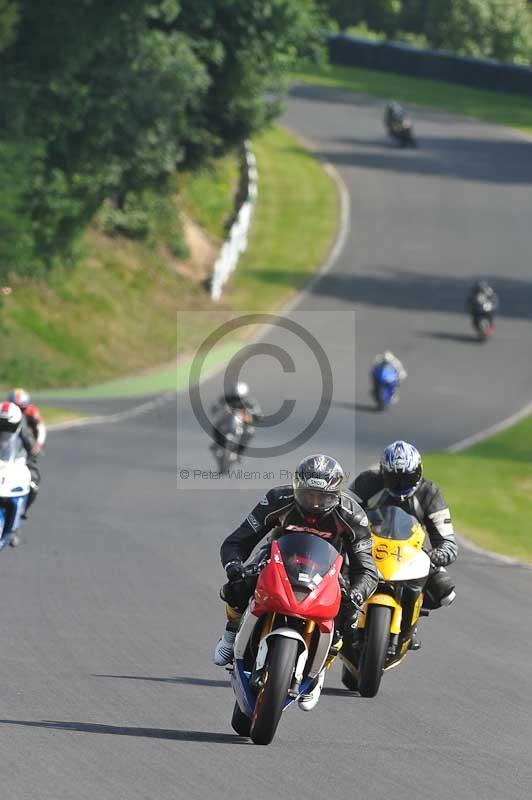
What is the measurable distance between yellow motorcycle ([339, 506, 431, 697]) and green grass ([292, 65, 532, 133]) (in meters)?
66.8

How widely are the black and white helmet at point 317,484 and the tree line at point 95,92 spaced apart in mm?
27026

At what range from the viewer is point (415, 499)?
10594 millimetres

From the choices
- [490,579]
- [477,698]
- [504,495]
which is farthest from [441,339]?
[477,698]

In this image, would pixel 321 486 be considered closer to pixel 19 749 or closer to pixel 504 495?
pixel 19 749

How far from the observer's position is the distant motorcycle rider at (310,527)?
28.0 feet

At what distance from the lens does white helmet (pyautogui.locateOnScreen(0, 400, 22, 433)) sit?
14820 mm

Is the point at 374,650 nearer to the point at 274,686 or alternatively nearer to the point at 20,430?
the point at 274,686

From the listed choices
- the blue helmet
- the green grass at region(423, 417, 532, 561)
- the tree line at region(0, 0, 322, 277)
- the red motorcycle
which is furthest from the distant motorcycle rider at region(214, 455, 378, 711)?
the tree line at region(0, 0, 322, 277)

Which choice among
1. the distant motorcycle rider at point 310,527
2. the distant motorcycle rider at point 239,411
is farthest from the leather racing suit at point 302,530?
the distant motorcycle rider at point 239,411

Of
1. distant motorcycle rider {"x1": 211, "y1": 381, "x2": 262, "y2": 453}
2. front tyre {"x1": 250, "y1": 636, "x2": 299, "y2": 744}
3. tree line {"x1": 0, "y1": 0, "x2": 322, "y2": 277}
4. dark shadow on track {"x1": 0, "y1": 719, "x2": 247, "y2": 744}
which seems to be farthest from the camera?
tree line {"x1": 0, "y1": 0, "x2": 322, "y2": 277}

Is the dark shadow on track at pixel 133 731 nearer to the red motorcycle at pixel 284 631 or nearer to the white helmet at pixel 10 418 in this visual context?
the red motorcycle at pixel 284 631

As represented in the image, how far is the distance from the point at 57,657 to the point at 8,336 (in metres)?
27.6

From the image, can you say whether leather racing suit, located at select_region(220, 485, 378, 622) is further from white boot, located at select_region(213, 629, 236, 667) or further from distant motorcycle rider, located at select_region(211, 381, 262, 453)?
distant motorcycle rider, located at select_region(211, 381, 262, 453)

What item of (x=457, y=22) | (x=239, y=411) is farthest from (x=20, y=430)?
(x=457, y=22)
